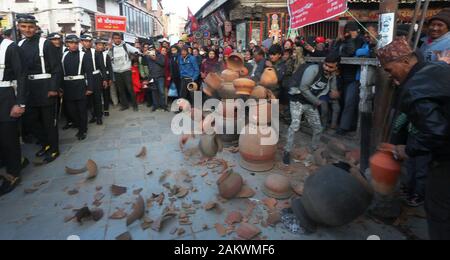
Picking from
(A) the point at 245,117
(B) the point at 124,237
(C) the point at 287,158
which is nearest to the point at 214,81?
(A) the point at 245,117

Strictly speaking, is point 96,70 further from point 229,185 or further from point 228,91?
point 229,185

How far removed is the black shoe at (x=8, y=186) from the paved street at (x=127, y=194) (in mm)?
81

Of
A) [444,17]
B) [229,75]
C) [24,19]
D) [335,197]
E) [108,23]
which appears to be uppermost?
[108,23]

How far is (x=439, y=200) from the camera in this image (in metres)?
2.08

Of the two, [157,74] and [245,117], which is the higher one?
[157,74]

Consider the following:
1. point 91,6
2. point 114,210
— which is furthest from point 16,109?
point 91,6

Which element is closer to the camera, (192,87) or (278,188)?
(278,188)

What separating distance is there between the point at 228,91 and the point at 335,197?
2908mm

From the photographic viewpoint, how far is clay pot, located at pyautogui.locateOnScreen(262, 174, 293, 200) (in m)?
3.71

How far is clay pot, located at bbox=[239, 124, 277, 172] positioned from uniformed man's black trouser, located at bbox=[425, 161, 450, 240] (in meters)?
2.36

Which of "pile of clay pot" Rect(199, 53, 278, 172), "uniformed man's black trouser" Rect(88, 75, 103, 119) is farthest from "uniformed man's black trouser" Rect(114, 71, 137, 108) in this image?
"pile of clay pot" Rect(199, 53, 278, 172)

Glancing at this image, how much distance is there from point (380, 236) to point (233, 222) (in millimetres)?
1442

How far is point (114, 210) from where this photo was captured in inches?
138

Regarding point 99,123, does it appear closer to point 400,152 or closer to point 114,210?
point 114,210
